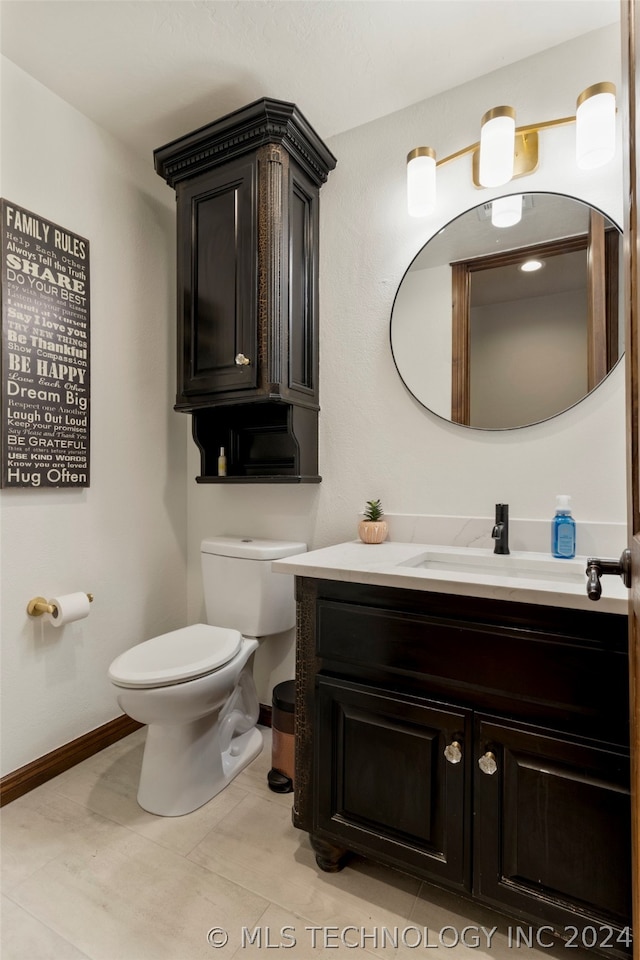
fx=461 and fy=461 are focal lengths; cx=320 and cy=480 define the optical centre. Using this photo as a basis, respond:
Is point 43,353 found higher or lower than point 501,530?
higher

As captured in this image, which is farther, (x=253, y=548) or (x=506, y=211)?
(x=253, y=548)

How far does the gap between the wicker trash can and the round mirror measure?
114cm

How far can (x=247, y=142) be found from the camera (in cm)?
166

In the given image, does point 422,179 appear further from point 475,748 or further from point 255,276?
point 475,748

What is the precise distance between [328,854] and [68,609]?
3.70 ft

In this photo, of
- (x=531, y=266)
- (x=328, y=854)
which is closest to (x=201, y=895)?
(x=328, y=854)

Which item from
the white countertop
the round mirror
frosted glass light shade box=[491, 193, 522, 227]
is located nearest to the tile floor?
the white countertop

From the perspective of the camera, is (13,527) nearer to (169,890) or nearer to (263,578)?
(263,578)

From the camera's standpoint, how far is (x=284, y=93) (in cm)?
167

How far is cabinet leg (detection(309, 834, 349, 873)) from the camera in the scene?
1.24m

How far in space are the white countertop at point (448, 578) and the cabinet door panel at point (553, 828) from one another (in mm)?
296

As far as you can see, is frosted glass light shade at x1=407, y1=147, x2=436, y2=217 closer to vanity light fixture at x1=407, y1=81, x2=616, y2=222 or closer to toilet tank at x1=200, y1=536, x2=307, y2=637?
vanity light fixture at x1=407, y1=81, x2=616, y2=222

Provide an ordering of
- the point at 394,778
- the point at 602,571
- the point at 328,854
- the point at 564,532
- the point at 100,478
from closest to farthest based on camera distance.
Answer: the point at 602,571
the point at 394,778
the point at 328,854
the point at 564,532
the point at 100,478

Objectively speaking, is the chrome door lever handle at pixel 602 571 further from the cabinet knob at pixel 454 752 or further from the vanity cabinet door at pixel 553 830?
the cabinet knob at pixel 454 752
